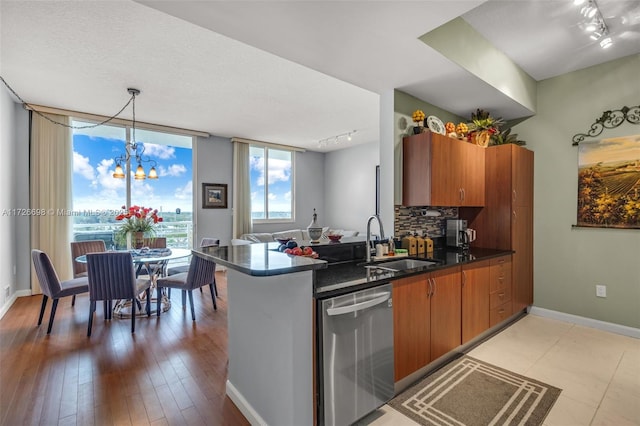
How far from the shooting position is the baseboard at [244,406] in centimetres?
177

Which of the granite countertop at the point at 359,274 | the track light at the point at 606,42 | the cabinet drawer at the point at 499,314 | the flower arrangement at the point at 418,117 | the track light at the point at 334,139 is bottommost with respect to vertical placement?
the cabinet drawer at the point at 499,314

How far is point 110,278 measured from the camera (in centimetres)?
314

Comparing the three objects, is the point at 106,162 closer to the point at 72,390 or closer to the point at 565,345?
the point at 72,390

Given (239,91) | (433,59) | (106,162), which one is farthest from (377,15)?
(106,162)

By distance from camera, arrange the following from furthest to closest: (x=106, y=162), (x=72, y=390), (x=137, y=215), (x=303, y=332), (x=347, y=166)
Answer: (x=347, y=166), (x=106, y=162), (x=137, y=215), (x=72, y=390), (x=303, y=332)

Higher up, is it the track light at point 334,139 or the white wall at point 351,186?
the track light at point 334,139

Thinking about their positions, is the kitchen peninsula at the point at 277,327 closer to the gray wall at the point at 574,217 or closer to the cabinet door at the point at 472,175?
the cabinet door at the point at 472,175

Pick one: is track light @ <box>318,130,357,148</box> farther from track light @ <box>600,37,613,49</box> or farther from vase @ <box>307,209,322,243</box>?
vase @ <box>307,209,322,243</box>

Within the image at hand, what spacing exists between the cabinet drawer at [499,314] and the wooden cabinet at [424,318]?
2.13 ft

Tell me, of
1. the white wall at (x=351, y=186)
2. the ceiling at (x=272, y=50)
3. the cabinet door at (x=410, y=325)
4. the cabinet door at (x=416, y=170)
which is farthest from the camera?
the white wall at (x=351, y=186)

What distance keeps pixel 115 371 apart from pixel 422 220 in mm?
3218

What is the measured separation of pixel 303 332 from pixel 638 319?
3.64 m

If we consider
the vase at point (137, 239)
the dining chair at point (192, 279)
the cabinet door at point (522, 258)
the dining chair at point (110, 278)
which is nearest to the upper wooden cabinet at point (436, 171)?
the cabinet door at point (522, 258)

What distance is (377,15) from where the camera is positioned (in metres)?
1.82
